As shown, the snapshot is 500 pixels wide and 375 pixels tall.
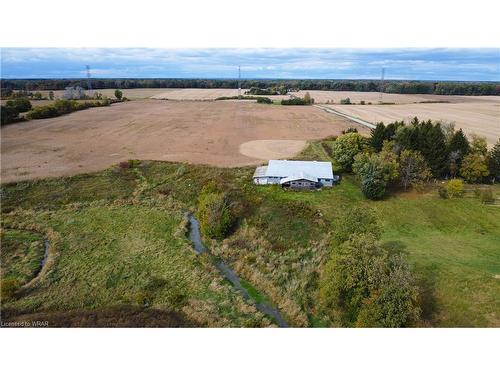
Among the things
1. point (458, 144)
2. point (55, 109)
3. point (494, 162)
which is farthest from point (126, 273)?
point (55, 109)

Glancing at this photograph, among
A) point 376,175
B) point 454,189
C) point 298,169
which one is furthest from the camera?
point 298,169

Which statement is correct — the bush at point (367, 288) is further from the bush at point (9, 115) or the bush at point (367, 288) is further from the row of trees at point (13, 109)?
the bush at point (9, 115)

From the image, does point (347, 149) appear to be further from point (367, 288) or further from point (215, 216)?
point (367, 288)

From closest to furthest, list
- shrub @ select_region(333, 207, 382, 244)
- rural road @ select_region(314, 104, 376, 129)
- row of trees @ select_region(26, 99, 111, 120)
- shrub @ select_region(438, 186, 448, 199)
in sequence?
shrub @ select_region(333, 207, 382, 244) → shrub @ select_region(438, 186, 448, 199) → row of trees @ select_region(26, 99, 111, 120) → rural road @ select_region(314, 104, 376, 129)

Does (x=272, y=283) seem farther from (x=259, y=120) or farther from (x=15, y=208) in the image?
(x=259, y=120)

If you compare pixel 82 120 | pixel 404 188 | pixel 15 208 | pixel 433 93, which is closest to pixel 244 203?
pixel 404 188

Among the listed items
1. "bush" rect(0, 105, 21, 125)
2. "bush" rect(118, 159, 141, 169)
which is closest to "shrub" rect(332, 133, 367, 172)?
"bush" rect(118, 159, 141, 169)

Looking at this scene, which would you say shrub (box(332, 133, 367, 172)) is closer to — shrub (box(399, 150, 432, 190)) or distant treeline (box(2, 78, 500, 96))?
shrub (box(399, 150, 432, 190))

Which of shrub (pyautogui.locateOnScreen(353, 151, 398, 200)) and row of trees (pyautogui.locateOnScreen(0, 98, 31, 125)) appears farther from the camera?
row of trees (pyautogui.locateOnScreen(0, 98, 31, 125))
